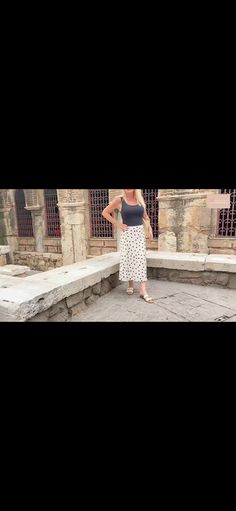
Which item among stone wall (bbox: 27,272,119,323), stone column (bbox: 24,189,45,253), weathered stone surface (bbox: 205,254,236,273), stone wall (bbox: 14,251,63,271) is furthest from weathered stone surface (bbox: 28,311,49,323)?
stone column (bbox: 24,189,45,253)

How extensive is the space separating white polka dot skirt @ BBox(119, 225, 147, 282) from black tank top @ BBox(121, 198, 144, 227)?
64 mm

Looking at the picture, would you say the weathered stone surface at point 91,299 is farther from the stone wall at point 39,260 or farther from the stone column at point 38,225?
the stone column at point 38,225

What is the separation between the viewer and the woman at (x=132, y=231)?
3336 millimetres

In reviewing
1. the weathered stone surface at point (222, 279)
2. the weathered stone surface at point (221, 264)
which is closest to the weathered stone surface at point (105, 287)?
the weathered stone surface at point (221, 264)

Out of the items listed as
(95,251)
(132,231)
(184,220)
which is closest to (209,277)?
(132,231)

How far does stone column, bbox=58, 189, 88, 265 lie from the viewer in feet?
30.5

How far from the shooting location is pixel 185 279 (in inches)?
167

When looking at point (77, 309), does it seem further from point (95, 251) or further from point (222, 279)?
point (95, 251)

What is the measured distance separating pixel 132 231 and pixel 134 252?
270 millimetres

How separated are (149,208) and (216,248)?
2.33m

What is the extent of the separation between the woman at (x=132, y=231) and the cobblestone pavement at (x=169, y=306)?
9.9 inches

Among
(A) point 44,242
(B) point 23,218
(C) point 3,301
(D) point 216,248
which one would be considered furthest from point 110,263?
(B) point 23,218

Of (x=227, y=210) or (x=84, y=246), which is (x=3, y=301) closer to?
(x=227, y=210)

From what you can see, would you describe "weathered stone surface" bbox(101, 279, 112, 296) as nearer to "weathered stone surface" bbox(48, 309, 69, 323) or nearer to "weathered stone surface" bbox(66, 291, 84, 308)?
"weathered stone surface" bbox(66, 291, 84, 308)
